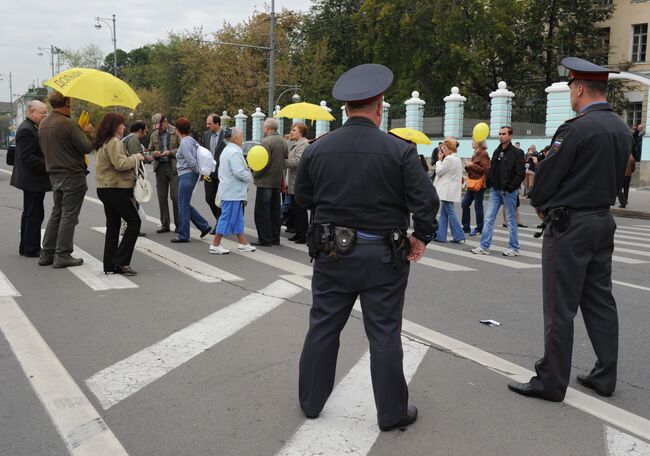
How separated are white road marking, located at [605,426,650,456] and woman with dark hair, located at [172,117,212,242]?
305 inches

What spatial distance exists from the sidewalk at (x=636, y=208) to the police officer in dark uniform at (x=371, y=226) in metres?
13.7

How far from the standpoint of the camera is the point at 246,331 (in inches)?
224

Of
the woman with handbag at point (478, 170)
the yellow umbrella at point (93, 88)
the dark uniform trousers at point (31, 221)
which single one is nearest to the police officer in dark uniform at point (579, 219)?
the yellow umbrella at point (93, 88)

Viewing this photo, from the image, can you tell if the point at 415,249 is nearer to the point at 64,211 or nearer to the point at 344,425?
the point at 344,425

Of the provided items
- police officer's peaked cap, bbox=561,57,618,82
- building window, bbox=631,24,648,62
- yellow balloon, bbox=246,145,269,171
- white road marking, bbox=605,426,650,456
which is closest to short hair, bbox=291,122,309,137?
yellow balloon, bbox=246,145,269,171

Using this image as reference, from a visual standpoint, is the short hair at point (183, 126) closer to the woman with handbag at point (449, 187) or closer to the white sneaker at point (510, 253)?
the woman with handbag at point (449, 187)

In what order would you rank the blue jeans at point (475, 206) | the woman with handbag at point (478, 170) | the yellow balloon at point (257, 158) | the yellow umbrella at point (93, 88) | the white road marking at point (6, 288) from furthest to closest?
the blue jeans at point (475, 206) → the woman with handbag at point (478, 170) → the yellow balloon at point (257, 158) → the yellow umbrella at point (93, 88) → the white road marking at point (6, 288)

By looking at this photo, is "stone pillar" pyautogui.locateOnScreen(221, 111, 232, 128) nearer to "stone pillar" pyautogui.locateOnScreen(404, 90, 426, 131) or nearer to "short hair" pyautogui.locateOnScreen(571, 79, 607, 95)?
"stone pillar" pyautogui.locateOnScreen(404, 90, 426, 131)

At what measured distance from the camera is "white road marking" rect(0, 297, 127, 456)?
11.7 feet

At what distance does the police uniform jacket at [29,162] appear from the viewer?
856cm

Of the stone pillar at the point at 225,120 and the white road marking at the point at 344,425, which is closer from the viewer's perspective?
the white road marking at the point at 344,425

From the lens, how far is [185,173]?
10.6 m

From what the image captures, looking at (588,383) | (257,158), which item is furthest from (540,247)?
(588,383)

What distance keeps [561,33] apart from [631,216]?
26.9m
